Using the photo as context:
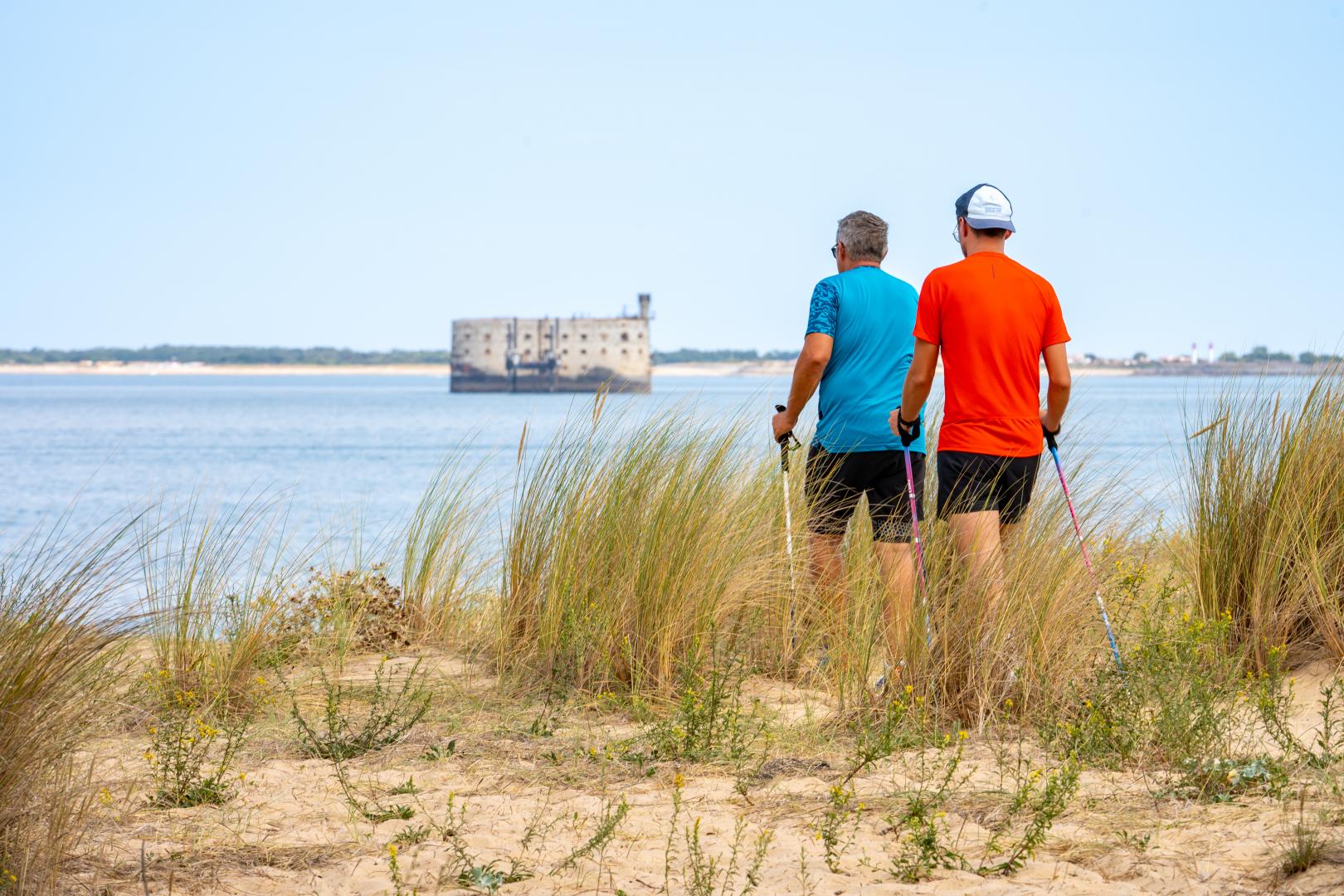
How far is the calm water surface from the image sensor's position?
6919 mm

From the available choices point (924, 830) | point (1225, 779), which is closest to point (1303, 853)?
point (1225, 779)

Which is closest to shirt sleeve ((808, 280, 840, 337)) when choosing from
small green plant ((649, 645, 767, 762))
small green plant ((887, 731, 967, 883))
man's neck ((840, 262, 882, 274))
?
man's neck ((840, 262, 882, 274))

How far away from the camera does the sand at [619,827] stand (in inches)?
124

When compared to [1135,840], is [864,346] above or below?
above

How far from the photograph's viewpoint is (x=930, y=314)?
4.56 m

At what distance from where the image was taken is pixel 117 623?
373cm

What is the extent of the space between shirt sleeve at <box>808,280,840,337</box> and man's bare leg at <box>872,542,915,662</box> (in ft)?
2.94

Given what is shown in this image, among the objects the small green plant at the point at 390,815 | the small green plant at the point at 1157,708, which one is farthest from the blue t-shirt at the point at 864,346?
the small green plant at the point at 390,815

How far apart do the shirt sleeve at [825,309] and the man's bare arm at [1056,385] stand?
896 mm

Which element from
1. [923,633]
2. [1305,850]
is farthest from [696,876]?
[923,633]

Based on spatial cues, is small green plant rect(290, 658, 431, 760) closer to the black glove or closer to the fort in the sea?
the black glove

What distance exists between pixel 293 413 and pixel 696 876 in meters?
79.5

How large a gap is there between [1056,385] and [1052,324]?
24cm

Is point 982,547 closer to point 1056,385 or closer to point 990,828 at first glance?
point 1056,385
